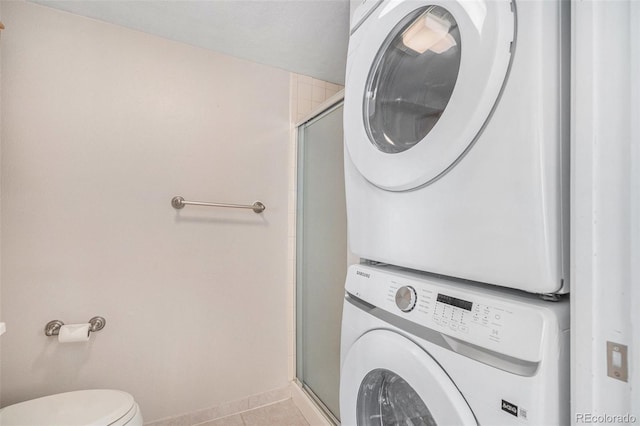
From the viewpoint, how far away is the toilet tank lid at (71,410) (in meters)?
0.99

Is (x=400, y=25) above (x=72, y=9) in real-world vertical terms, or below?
below

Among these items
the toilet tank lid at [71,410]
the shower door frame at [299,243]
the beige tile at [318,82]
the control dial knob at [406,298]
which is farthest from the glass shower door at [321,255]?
the toilet tank lid at [71,410]

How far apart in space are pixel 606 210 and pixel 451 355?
1.13 ft

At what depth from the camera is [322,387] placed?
1568 millimetres

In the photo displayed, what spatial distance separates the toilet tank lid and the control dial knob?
3.38ft

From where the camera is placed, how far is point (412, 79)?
749mm

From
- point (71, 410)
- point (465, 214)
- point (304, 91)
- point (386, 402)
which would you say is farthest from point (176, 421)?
point (304, 91)

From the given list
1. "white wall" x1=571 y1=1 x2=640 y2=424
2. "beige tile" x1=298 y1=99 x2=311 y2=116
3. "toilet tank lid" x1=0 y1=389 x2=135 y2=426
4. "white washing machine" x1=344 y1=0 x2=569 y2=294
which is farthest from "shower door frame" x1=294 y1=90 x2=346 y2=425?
"white wall" x1=571 y1=1 x2=640 y2=424

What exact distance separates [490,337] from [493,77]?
0.44m

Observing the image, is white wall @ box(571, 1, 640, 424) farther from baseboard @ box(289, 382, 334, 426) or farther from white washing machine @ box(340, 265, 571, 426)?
baseboard @ box(289, 382, 334, 426)

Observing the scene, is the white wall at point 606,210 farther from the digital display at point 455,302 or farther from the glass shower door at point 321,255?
the glass shower door at point 321,255

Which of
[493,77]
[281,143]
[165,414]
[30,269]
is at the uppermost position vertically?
[281,143]

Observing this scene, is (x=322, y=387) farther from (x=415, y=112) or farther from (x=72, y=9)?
(x=72, y=9)

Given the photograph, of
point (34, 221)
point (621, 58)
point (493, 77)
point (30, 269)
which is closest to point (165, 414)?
point (30, 269)
